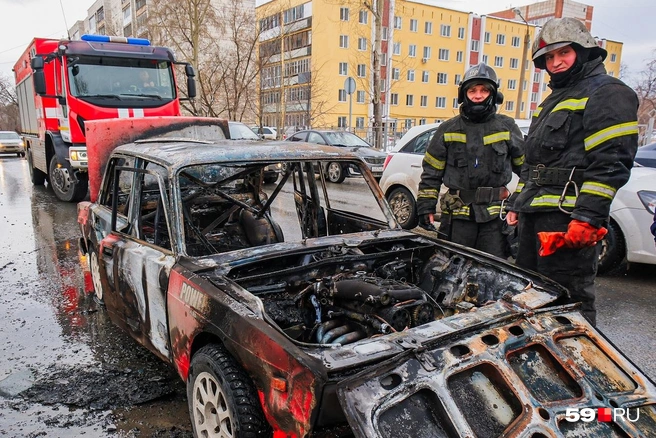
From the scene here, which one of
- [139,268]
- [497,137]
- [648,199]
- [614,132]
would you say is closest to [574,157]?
[614,132]

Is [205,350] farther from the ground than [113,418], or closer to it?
farther from the ground

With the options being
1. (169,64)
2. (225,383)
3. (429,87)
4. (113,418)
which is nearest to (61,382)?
(113,418)

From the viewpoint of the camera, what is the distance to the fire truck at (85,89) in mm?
8375

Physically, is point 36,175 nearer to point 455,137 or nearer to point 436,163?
point 436,163

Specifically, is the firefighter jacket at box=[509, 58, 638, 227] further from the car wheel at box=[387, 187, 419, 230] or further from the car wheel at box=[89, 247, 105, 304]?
the car wheel at box=[387, 187, 419, 230]

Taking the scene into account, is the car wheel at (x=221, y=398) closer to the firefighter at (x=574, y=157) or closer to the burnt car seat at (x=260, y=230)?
the firefighter at (x=574, y=157)

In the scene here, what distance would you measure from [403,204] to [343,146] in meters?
6.81

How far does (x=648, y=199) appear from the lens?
454cm

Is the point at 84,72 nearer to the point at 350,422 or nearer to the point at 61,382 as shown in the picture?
the point at 61,382

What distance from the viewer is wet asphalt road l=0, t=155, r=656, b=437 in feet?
8.64

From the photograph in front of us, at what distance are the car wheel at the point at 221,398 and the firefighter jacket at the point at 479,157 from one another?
232 centimetres

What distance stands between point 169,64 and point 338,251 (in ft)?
26.2

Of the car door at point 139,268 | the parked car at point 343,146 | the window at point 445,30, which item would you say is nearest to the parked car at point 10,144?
→ the parked car at point 343,146

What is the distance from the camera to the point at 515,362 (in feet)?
6.23
